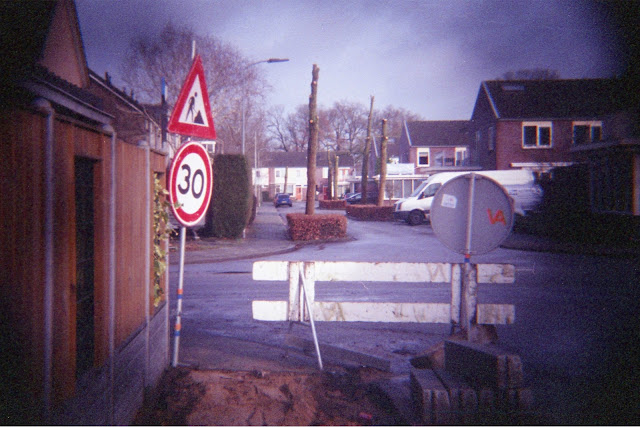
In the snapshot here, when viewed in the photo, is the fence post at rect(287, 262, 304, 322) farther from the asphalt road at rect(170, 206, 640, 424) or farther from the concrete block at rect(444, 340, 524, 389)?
the concrete block at rect(444, 340, 524, 389)

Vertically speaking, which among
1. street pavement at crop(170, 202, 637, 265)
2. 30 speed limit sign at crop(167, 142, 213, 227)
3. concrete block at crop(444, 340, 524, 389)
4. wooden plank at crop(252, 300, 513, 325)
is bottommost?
street pavement at crop(170, 202, 637, 265)

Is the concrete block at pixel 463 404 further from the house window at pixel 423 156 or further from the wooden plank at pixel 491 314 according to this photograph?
the house window at pixel 423 156

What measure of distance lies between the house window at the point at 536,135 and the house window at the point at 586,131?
1.65 meters

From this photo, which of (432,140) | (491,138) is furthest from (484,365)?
(432,140)

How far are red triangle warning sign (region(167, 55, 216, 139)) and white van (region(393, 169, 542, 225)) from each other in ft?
56.5

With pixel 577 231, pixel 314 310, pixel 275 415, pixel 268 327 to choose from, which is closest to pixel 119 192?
pixel 275 415

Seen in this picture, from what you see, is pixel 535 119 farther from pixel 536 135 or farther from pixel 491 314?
pixel 491 314

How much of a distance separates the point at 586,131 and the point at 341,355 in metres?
34.4

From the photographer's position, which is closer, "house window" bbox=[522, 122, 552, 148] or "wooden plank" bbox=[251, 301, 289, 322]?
"wooden plank" bbox=[251, 301, 289, 322]

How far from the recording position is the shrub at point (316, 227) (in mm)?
20359

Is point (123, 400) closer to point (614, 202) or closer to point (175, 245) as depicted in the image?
point (175, 245)

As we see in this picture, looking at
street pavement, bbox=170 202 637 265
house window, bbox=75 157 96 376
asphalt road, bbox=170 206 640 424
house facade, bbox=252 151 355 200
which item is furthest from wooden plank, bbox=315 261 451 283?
house facade, bbox=252 151 355 200

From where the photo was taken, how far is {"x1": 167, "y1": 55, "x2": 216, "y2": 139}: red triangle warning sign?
4.79 m

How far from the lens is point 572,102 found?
35.7 metres
